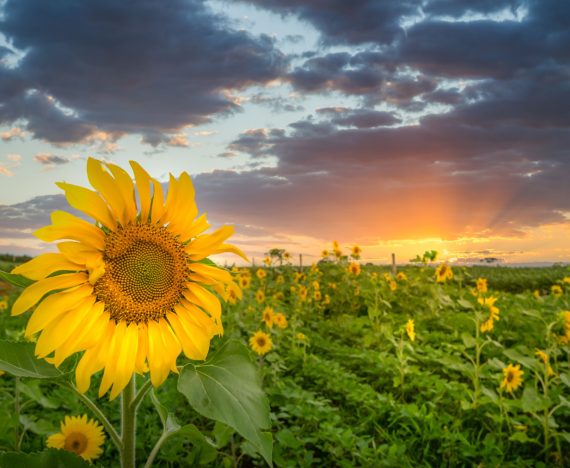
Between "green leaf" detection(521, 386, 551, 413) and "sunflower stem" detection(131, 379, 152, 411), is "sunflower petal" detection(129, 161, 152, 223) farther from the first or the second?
"green leaf" detection(521, 386, 551, 413)

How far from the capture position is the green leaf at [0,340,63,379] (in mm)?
1385

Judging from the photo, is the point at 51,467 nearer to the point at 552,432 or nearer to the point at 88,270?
the point at 88,270

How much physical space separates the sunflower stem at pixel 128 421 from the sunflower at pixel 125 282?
120 millimetres

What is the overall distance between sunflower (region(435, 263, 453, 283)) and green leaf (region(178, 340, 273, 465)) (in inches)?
258

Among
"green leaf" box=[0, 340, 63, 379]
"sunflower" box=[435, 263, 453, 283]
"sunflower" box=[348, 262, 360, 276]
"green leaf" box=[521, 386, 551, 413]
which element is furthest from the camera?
"sunflower" box=[348, 262, 360, 276]

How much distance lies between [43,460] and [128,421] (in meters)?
0.25

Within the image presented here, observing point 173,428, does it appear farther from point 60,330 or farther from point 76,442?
point 76,442

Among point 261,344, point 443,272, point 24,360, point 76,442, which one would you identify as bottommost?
point 76,442

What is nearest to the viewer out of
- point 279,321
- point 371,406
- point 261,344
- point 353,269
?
point 371,406

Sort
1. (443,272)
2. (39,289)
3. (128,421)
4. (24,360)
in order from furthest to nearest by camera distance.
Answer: (443,272)
(128,421)
(24,360)
(39,289)

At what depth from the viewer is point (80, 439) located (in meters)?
2.85

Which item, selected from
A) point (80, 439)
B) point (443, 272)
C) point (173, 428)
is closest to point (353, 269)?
point (443, 272)

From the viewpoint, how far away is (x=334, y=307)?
9648 mm

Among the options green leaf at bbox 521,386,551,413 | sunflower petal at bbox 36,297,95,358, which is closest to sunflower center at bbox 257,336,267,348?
green leaf at bbox 521,386,551,413
